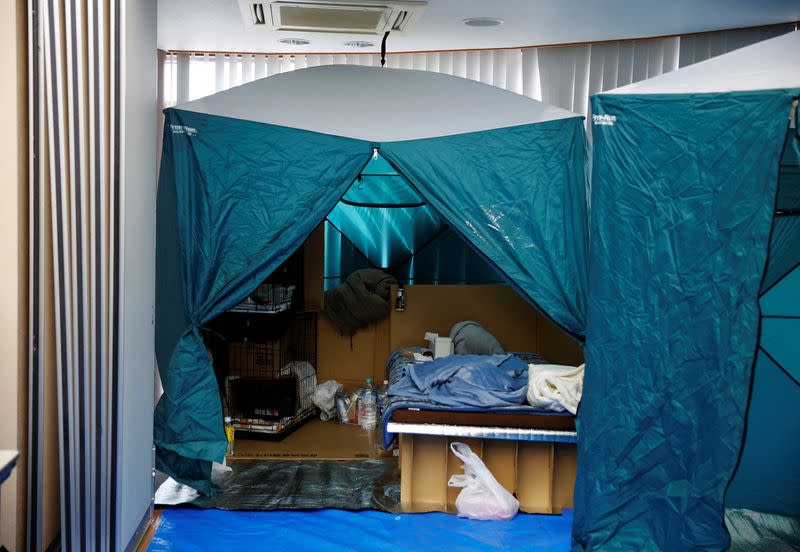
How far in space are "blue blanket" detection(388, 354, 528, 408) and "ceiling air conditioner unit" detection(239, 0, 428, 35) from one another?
1.73 meters

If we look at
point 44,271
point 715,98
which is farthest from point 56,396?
point 715,98

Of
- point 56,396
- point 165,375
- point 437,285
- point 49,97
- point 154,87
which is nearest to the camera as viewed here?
point 49,97

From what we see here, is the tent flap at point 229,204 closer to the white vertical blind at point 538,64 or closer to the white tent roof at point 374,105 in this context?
the white tent roof at point 374,105

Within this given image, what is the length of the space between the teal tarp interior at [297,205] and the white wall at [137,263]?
349mm

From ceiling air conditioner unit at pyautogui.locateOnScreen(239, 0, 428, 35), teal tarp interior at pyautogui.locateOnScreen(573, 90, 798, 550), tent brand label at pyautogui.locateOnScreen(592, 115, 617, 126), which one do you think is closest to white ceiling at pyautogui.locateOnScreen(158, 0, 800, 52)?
ceiling air conditioner unit at pyautogui.locateOnScreen(239, 0, 428, 35)

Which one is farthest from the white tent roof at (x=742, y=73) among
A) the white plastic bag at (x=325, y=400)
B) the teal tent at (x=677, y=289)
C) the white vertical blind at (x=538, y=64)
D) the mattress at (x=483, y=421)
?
the white plastic bag at (x=325, y=400)

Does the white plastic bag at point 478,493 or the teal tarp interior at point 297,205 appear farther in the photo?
the teal tarp interior at point 297,205

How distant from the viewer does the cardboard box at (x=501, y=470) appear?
3854 mm

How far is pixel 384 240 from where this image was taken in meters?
5.89

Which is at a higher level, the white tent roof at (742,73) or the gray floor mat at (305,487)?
the white tent roof at (742,73)

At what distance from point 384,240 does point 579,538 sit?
3.02 metres

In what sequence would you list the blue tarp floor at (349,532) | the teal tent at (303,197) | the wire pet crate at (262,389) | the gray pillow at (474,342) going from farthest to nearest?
the gray pillow at (474,342) < the wire pet crate at (262,389) < the teal tent at (303,197) < the blue tarp floor at (349,532)

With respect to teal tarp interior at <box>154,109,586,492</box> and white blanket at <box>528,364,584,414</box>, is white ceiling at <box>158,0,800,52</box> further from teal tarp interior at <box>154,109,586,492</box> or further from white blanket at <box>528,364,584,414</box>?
white blanket at <box>528,364,584,414</box>

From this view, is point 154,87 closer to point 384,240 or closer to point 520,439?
point 520,439
